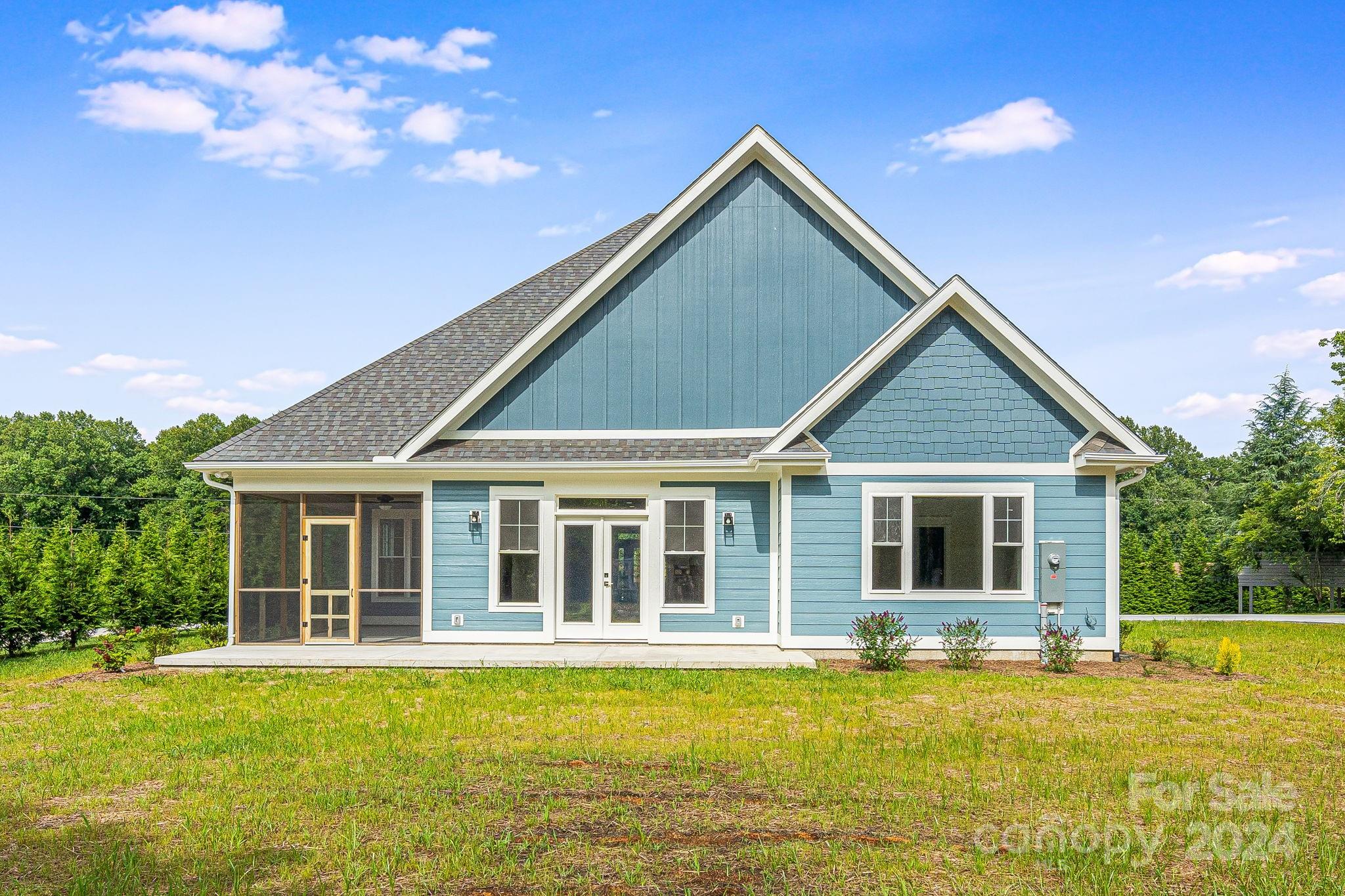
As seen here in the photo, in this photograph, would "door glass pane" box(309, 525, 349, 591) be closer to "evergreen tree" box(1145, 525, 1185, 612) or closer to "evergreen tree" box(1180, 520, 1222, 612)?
"evergreen tree" box(1145, 525, 1185, 612)

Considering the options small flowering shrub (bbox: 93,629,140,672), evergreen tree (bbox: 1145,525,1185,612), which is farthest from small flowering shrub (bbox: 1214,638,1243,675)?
evergreen tree (bbox: 1145,525,1185,612)

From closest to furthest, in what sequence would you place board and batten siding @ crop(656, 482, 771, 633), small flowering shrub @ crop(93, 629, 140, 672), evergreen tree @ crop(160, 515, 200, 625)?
small flowering shrub @ crop(93, 629, 140, 672) < board and batten siding @ crop(656, 482, 771, 633) < evergreen tree @ crop(160, 515, 200, 625)

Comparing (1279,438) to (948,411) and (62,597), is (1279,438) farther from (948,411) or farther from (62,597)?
(62,597)

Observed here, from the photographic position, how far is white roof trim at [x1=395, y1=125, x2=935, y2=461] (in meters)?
15.0

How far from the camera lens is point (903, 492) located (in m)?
13.7

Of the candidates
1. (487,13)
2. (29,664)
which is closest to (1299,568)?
(487,13)

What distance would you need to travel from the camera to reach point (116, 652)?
13180mm

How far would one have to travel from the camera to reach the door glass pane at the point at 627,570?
48.5ft

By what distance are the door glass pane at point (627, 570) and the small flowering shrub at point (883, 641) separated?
3.42 m

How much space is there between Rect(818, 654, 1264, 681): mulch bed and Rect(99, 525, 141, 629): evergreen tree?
15809 mm

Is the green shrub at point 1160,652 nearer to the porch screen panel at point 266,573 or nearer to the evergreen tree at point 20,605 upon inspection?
the porch screen panel at point 266,573

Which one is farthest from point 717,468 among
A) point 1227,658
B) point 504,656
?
point 1227,658

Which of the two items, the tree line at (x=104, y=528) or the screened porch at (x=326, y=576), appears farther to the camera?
the tree line at (x=104, y=528)

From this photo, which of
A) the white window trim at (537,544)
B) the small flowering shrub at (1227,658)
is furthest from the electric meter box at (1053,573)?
the white window trim at (537,544)
